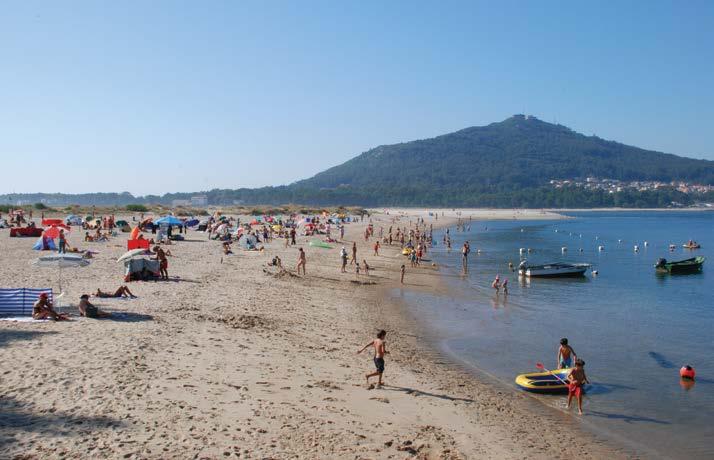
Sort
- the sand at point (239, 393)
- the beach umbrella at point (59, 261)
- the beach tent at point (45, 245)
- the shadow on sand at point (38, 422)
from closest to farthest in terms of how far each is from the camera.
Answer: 1. the shadow on sand at point (38, 422)
2. the sand at point (239, 393)
3. the beach umbrella at point (59, 261)
4. the beach tent at point (45, 245)

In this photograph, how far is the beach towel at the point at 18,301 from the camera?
1298 centimetres

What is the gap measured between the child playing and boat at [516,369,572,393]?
2.64 feet

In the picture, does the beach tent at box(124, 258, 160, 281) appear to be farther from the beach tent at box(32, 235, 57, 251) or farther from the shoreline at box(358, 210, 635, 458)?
the beach tent at box(32, 235, 57, 251)

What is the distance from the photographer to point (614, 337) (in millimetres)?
17438

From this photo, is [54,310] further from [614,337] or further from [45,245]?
[614,337]

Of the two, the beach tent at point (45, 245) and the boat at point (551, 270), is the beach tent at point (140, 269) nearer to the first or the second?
the beach tent at point (45, 245)

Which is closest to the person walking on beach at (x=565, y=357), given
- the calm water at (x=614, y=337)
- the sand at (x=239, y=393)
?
the calm water at (x=614, y=337)

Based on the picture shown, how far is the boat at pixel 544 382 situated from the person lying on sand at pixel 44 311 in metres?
10.5

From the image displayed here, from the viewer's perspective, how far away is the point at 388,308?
20.1 meters

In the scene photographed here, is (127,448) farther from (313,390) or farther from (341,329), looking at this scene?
(341,329)

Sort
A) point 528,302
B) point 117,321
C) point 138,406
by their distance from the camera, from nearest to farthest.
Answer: point 138,406 → point 117,321 → point 528,302

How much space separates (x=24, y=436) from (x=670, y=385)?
43.3 feet

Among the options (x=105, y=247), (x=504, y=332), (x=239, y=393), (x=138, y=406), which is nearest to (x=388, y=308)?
(x=504, y=332)

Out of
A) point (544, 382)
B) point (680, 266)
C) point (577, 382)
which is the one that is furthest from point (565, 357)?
point (680, 266)
